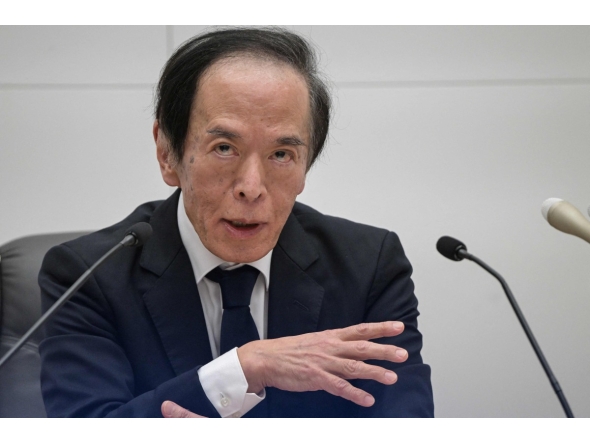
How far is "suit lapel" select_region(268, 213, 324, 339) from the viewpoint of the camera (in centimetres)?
138

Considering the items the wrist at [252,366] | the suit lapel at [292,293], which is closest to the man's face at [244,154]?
the suit lapel at [292,293]

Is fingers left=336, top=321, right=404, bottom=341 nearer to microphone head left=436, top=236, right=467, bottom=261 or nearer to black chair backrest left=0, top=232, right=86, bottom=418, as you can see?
microphone head left=436, top=236, right=467, bottom=261

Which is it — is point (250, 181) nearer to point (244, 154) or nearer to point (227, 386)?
point (244, 154)

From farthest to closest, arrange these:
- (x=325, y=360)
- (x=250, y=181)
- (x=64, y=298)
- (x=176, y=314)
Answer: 1. (x=176, y=314)
2. (x=250, y=181)
3. (x=325, y=360)
4. (x=64, y=298)

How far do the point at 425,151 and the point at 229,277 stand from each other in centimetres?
76

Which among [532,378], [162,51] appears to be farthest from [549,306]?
[162,51]

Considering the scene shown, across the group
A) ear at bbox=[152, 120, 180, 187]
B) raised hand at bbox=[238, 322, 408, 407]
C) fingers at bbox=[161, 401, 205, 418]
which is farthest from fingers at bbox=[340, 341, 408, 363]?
ear at bbox=[152, 120, 180, 187]

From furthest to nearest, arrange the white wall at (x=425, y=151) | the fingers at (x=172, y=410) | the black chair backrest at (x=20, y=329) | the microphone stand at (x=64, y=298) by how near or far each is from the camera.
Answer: the white wall at (x=425, y=151)
the black chair backrest at (x=20, y=329)
the fingers at (x=172, y=410)
the microphone stand at (x=64, y=298)

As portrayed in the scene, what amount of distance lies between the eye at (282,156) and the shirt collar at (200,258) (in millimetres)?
214

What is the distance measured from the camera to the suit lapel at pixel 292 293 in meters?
1.38

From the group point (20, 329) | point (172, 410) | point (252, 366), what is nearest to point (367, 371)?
point (252, 366)

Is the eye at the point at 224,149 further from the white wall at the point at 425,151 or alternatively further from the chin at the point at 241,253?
the white wall at the point at 425,151

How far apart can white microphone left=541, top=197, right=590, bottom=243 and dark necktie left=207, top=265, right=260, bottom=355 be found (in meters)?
0.60

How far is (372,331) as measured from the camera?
42.6 inches
